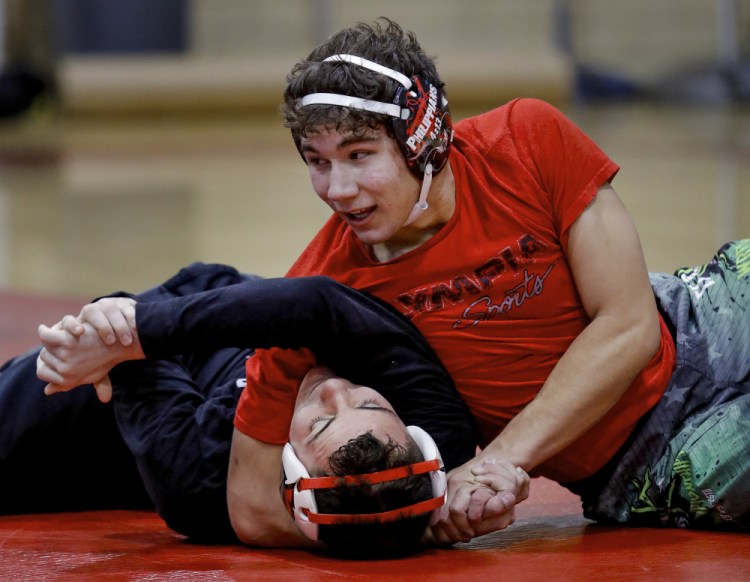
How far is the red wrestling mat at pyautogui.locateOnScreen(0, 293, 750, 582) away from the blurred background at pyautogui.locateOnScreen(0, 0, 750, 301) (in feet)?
15.8

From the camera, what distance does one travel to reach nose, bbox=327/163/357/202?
2.58m

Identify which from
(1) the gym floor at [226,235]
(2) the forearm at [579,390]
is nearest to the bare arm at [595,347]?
(2) the forearm at [579,390]

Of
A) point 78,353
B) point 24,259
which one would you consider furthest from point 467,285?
point 24,259

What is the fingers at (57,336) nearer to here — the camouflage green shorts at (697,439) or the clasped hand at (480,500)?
the clasped hand at (480,500)

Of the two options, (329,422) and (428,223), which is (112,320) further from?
(428,223)

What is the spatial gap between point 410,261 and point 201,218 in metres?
5.45

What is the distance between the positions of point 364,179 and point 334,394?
431 mm

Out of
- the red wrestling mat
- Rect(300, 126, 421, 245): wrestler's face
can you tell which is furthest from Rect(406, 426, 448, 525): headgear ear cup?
Rect(300, 126, 421, 245): wrestler's face

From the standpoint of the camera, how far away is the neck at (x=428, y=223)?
277 centimetres

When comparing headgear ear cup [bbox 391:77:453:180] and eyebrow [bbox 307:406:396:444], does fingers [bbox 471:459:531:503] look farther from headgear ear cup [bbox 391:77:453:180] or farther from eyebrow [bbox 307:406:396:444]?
headgear ear cup [bbox 391:77:453:180]

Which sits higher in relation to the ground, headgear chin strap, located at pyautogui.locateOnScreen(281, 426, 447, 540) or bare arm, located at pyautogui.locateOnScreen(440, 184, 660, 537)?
bare arm, located at pyautogui.locateOnScreen(440, 184, 660, 537)

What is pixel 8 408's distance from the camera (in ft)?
10.5

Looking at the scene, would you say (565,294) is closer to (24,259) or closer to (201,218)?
(24,259)

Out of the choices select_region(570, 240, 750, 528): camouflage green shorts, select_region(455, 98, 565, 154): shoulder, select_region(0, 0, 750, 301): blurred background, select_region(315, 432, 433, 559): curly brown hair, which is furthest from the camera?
select_region(0, 0, 750, 301): blurred background
